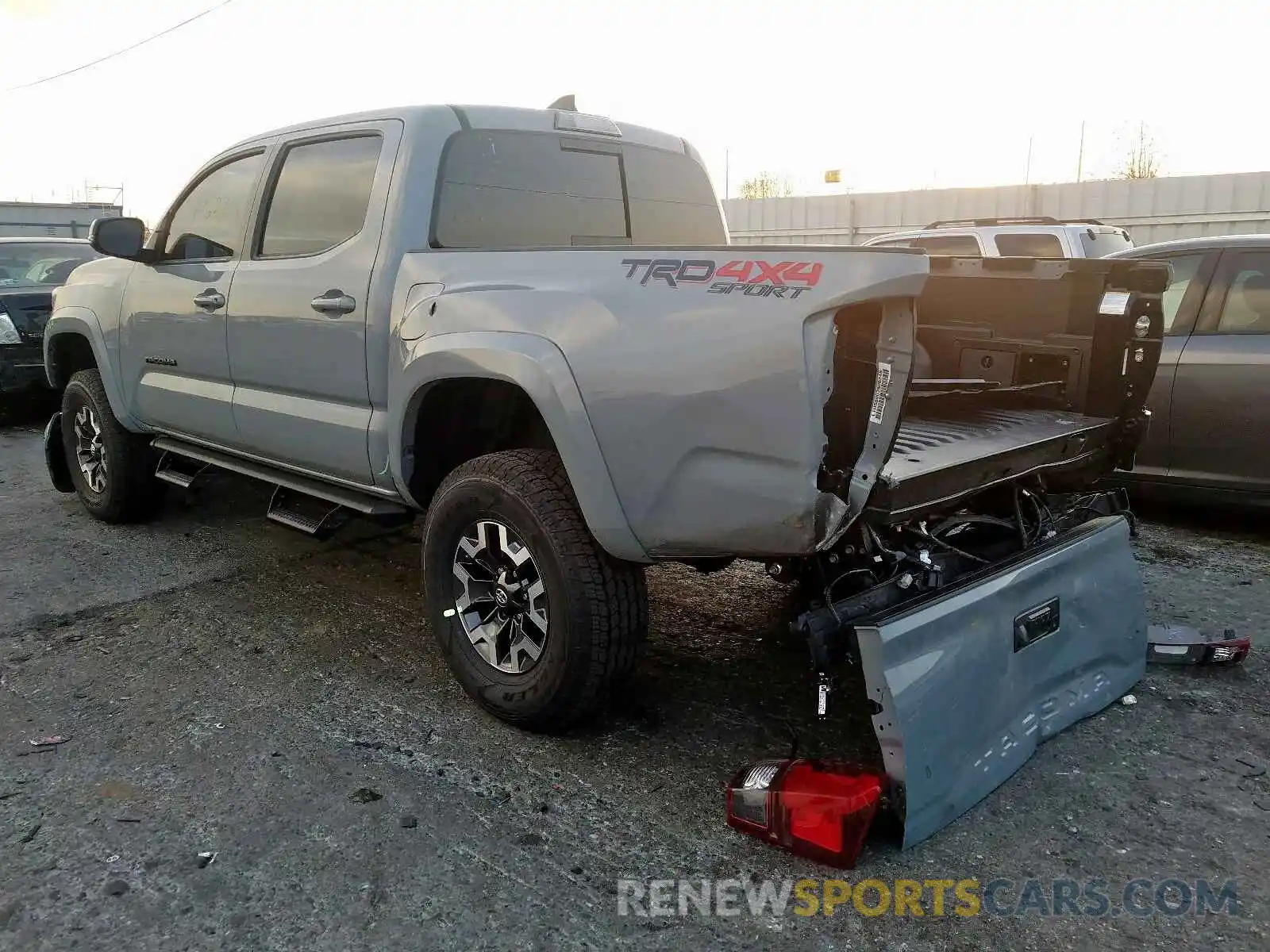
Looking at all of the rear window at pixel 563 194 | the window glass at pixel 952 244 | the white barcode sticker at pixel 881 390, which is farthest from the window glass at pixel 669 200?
the window glass at pixel 952 244

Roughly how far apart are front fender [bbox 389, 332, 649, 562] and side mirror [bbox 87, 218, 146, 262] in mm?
2384

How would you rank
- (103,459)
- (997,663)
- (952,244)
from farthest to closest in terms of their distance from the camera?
(952,244) < (103,459) < (997,663)

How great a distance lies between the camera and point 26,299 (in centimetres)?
941

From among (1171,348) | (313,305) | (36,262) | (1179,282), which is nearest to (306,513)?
(313,305)

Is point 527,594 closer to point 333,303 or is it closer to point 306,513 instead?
point 333,303

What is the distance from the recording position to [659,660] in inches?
153

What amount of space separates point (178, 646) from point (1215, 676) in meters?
4.01

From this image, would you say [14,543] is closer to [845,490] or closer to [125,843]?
[125,843]

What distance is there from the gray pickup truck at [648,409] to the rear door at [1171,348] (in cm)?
172

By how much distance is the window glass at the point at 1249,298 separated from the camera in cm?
514

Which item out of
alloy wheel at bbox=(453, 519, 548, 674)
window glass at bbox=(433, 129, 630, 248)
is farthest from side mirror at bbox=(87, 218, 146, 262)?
alloy wheel at bbox=(453, 519, 548, 674)

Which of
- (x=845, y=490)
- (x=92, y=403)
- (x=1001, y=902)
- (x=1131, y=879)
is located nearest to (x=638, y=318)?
(x=845, y=490)

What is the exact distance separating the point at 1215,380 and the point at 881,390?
3550 millimetres

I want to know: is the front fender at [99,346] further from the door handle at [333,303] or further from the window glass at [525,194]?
the window glass at [525,194]
